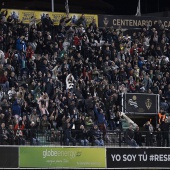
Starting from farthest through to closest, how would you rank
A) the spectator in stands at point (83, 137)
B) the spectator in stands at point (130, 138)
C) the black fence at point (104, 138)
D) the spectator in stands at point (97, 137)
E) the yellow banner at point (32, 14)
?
the yellow banner at point (32, 14) → the spectator in stands at point (130, 138) → the spectator in stands at point (97, 137) → the spectator in stands at point (83, 137) → the black fence at point (104, 138)

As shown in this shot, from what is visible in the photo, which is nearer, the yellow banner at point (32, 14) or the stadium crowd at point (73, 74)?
the stadium crowd at point (73, 74)

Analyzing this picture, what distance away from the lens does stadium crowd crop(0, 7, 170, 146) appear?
110 feet

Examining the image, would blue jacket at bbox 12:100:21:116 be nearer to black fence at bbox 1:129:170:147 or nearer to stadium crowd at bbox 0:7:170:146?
stadium crowd at bbox 0:7:170:146

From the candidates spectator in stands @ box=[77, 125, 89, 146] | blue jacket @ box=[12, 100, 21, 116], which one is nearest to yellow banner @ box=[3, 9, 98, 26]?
blue jacket @ box=[12, 100, 21, 116]

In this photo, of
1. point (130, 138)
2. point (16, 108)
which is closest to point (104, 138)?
point (130, 138)

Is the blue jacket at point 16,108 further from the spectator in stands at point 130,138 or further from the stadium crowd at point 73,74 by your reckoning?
the spectator in stands at point 130,138

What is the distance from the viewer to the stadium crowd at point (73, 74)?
33.6m

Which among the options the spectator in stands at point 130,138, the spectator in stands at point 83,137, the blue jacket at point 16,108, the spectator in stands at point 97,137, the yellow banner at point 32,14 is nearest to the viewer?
the spectator in stands at point 83,137

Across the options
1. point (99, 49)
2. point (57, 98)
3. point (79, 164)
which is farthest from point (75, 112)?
point (99, 49)

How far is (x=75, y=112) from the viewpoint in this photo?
35.4 metres

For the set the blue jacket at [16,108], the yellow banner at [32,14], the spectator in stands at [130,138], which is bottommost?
the spectator in stands at [130,138]

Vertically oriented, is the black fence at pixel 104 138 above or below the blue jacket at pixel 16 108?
below

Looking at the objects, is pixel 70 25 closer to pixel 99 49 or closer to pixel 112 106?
pixel 99 49

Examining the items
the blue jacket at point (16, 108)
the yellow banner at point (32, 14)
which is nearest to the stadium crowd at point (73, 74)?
the blue jacket at point (16, 108)
